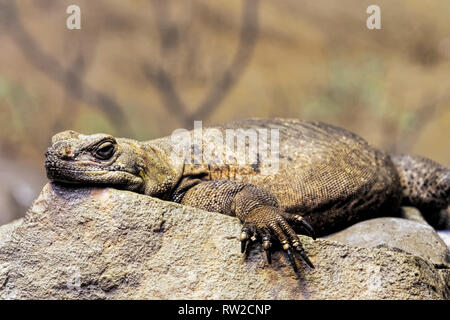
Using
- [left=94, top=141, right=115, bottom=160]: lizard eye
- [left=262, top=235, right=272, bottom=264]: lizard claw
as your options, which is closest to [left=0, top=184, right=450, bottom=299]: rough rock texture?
[left=262, top=235, right=272, bottom=264]: lizard claw

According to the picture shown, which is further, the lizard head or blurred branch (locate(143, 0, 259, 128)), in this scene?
blurred branch (locate(143, 0, 259, 128))

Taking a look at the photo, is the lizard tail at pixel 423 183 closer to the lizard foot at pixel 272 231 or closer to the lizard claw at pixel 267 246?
the lizard foot at pixel 272 231

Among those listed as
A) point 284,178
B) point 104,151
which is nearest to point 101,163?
point 104,151

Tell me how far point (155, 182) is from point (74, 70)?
239 inches

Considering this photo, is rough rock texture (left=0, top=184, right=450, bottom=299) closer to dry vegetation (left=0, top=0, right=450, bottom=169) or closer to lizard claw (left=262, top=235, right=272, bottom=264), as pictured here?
lizard claw (left=262, top=235, right=272, bottom=264)

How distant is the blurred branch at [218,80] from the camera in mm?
9680

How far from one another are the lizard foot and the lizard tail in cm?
288

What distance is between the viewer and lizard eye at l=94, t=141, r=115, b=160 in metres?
3.72

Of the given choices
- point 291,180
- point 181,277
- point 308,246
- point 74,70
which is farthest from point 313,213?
point 74,70

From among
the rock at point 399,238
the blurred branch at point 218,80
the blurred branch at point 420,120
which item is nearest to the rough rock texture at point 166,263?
the rock at point 399,238

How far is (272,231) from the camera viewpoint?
3428 millimetres

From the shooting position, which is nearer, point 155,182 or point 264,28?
point 155,182

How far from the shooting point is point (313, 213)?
187 inches
